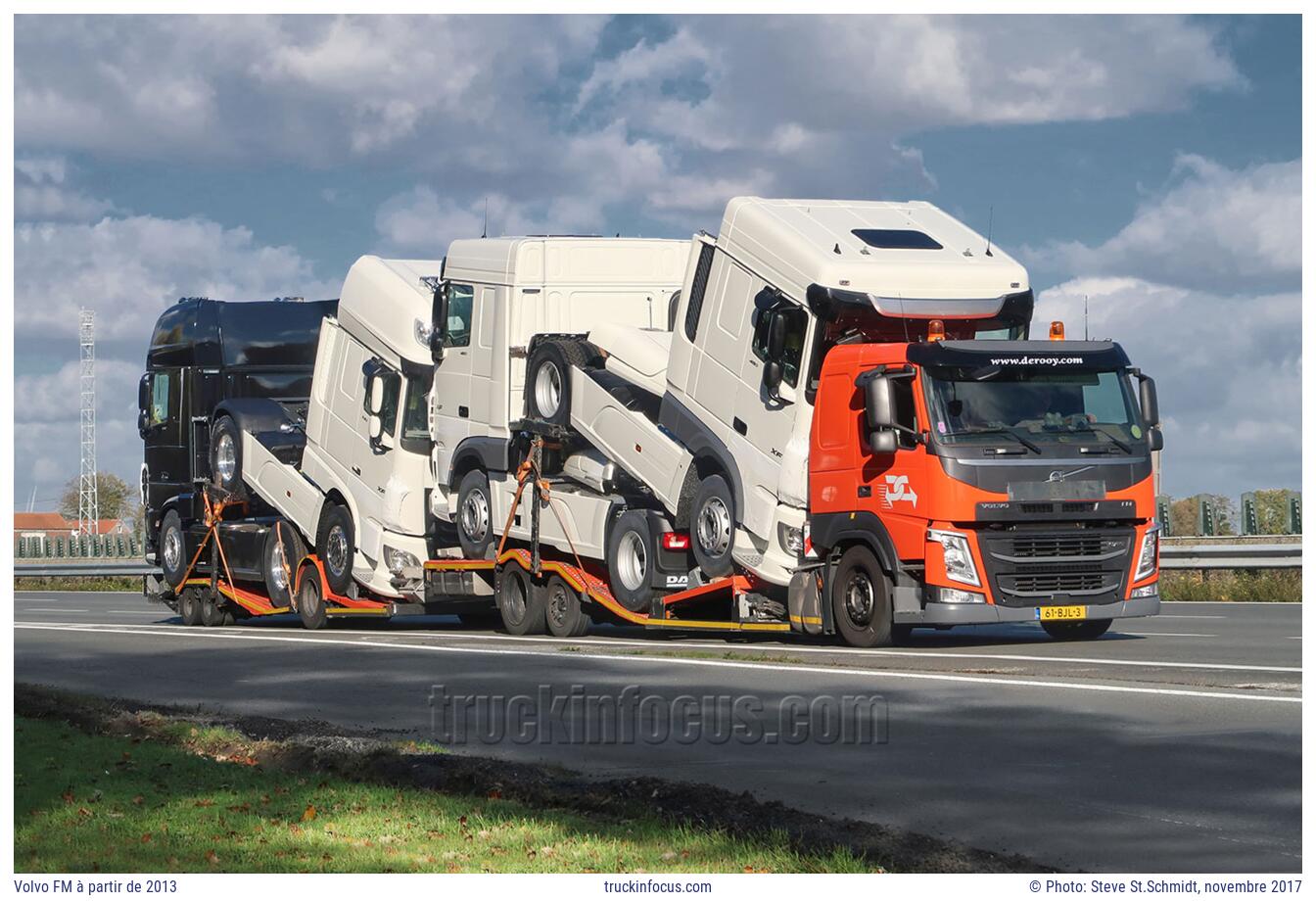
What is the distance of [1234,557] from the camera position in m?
26.2

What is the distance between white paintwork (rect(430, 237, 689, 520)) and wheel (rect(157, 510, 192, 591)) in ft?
24.5

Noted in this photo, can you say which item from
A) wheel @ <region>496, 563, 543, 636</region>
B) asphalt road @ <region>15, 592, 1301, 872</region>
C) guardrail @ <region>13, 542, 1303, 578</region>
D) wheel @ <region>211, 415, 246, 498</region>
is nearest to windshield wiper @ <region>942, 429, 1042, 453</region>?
asphalt road @ <region>15, 592, 1301, 872</region>

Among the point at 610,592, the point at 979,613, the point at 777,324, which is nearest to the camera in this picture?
the point at 979,613

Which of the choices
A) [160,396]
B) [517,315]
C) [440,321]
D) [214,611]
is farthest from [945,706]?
[160,396]

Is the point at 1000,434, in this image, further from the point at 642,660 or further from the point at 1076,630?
the point at 642,660

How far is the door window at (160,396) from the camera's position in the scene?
27.5 metres

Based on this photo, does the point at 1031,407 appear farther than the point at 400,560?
No

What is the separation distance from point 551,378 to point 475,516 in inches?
92.3

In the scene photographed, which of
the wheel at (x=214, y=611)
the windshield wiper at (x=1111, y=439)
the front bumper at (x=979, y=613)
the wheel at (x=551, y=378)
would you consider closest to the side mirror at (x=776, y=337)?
the front bumper at (x=979, y=613)

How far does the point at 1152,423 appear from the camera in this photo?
56.4 ft

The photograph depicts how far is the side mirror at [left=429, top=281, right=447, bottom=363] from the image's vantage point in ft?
73.0

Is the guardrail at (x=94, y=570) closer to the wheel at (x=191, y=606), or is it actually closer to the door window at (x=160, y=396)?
the wheel at (x=191, y=606)

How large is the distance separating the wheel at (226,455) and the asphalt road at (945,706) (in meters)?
4.29

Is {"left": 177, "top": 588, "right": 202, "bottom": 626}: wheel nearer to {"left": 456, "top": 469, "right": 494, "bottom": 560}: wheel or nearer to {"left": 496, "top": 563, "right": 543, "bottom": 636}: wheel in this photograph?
{"left": 456, "top": 469, "right": 494, "bottom": 560}: wheel
